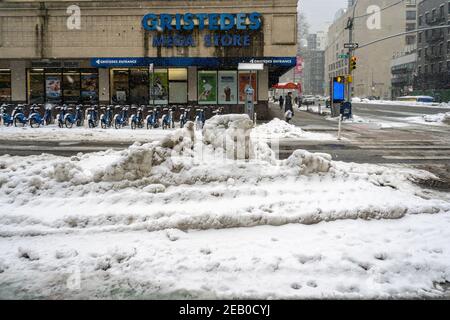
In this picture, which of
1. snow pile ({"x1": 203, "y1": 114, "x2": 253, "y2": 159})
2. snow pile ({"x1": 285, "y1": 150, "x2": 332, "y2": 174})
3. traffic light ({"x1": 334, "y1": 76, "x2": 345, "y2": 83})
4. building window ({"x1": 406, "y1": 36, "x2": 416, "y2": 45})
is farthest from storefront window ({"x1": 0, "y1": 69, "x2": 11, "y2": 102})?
building window ({"x1": 406, "y1": 36, "x2": 416, "y2": 45})

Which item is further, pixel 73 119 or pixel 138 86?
pixel 138 86

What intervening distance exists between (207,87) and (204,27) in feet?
12.3

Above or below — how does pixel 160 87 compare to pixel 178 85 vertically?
below

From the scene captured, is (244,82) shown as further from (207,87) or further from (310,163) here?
(310,163)

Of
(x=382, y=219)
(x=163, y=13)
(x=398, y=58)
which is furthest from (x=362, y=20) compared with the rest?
(x=382, y=219)

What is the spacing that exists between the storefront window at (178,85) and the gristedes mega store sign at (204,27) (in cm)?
185

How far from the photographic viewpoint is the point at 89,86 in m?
29.6

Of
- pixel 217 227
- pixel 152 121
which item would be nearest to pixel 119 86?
pixel 152 121

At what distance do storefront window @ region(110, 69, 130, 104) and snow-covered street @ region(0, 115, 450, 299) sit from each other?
20.1 meters

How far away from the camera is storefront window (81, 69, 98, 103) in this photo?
29531 mm

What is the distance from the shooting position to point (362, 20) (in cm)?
11312

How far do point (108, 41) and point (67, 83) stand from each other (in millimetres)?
4115

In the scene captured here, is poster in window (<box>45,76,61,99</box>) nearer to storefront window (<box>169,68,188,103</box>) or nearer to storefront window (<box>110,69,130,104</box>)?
storefront window (<box>110,69,130,104</box>)
